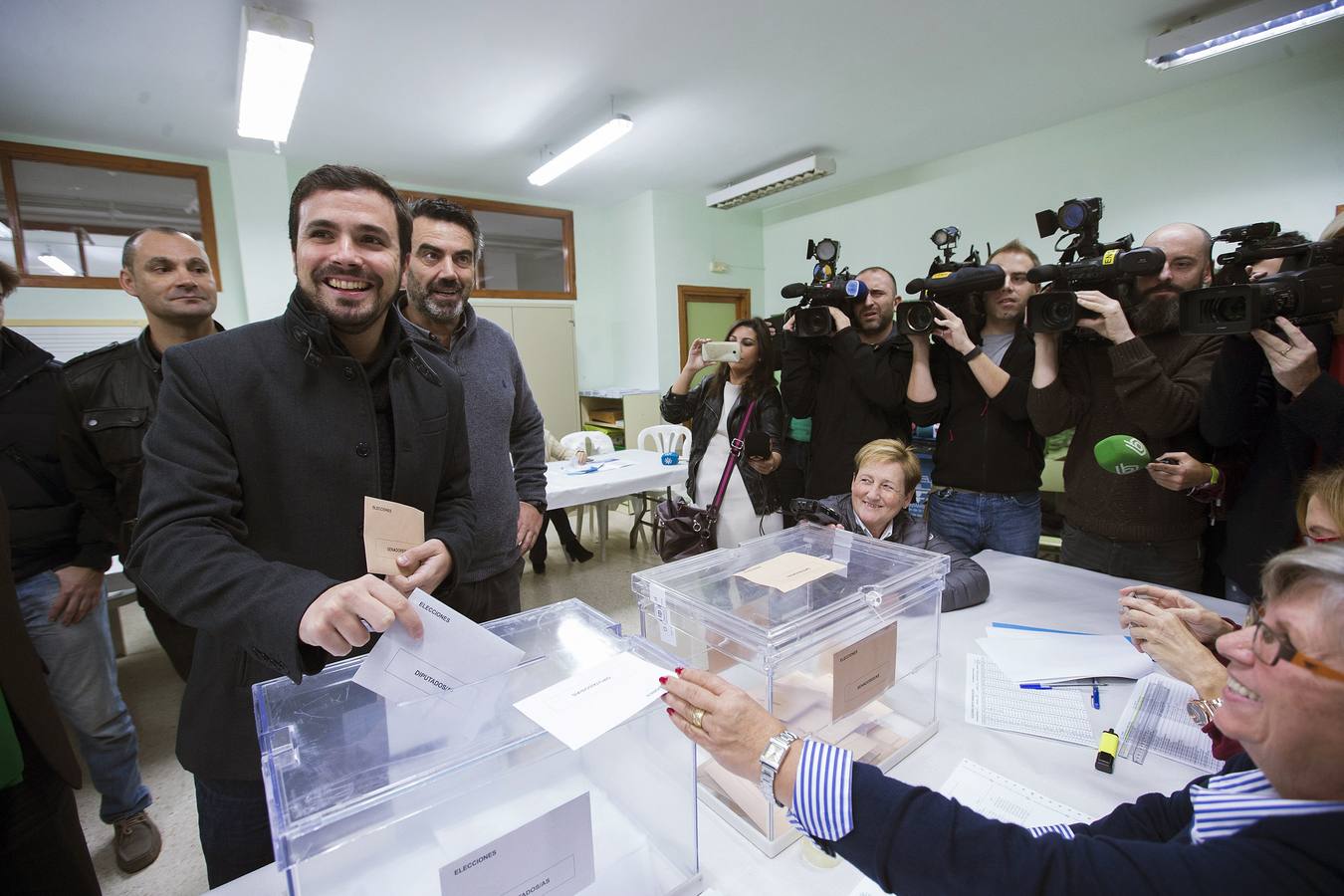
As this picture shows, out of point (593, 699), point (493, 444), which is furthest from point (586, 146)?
point (593, 699)

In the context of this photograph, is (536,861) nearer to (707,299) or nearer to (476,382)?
(476,382)

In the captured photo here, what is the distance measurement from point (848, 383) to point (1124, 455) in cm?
104

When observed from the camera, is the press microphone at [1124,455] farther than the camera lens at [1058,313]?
No

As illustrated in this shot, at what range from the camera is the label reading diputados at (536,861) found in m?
0.60

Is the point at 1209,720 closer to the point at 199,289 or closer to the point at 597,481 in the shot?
the point at 199,289

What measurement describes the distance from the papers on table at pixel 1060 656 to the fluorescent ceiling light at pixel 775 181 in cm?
451

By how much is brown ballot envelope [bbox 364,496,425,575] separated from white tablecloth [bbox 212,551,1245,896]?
43 centimetres

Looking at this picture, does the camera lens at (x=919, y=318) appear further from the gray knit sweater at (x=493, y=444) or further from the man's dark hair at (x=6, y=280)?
the man's dark hair at (x=6, y=280)

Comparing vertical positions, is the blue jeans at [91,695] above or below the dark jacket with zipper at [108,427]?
below

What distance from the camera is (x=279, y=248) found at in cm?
469

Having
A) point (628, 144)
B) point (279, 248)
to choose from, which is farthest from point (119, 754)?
point (628, 144)

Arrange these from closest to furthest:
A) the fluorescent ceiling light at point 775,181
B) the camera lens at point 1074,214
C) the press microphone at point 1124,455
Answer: the press microphone at point 1124,455 < the camera lens at point 1074,214 < the fluorescent ceiling light at point 775,181

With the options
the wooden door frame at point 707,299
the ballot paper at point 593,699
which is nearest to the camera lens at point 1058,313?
the ballot paper at point 593,699

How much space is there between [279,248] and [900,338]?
4.81 m
